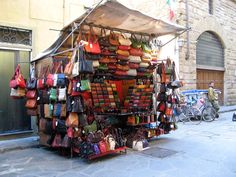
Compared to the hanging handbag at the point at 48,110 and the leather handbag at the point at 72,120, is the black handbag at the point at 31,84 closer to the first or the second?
the hanging handbag at the point at 48,110

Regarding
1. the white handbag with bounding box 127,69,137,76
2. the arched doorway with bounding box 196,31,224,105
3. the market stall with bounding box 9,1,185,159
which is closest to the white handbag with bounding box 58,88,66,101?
the market stall with bounding box 9,1,185,159

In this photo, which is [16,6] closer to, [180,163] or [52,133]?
[52,133]

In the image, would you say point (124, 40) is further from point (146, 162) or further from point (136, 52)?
point (146, 162)

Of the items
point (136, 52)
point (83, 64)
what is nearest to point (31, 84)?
point (83, 64)

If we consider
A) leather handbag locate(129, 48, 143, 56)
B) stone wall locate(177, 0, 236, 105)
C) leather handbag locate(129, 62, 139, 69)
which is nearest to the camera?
leather handbag locate(129, 48, 143, 56)

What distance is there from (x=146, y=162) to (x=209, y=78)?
1143 cm

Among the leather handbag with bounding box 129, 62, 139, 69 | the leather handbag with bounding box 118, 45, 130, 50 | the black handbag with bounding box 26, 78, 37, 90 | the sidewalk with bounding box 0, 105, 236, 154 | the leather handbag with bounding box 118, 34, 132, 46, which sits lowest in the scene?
the sidewalk with bounding box 0, 105, 236, 154

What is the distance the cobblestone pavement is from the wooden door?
25.2ft

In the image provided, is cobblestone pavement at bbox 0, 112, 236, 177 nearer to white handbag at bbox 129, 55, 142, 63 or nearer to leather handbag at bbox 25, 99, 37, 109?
leather handbag at bbox 25, 99, 37, 109

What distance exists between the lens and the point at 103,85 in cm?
774

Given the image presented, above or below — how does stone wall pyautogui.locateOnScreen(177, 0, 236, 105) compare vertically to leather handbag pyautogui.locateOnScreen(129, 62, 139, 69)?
above

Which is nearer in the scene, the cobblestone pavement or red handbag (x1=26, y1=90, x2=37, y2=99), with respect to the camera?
the cobblestone pavement

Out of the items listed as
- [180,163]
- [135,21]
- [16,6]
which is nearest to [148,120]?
[180,163]

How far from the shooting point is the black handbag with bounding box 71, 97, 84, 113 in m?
5.83
